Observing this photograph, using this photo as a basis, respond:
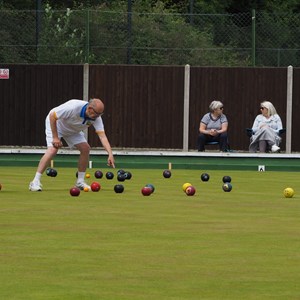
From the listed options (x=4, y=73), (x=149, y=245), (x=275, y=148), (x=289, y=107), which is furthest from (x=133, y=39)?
(x=149, y=245)

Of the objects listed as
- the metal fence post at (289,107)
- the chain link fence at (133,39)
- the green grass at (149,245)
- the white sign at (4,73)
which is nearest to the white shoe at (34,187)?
the green grass at (149,245)

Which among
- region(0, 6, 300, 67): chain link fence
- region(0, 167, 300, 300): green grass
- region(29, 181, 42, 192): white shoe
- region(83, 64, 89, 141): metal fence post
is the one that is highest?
region(0, 6, 300, 67): chain link fence

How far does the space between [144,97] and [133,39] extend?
3106 mm

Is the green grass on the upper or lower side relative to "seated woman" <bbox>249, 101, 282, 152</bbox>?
lower

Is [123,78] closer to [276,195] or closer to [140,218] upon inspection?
[276,195]

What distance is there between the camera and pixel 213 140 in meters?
21.0

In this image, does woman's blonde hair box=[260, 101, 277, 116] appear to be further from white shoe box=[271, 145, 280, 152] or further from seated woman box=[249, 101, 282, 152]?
white shoe box=[271, 145, 280, 152]

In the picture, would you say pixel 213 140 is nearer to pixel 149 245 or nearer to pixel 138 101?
pixel 138 101

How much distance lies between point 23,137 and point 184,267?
16.1 meters

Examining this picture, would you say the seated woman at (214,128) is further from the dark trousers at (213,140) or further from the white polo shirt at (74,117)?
the white polo shirt at (74,117)

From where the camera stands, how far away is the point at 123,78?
23.4m

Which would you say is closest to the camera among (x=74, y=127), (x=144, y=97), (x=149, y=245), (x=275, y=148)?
(x=149, y=245)

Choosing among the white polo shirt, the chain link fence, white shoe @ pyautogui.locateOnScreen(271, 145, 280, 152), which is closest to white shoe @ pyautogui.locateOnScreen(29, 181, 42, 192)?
the white polo shirt

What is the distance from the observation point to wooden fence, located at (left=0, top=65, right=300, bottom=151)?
915 inches
